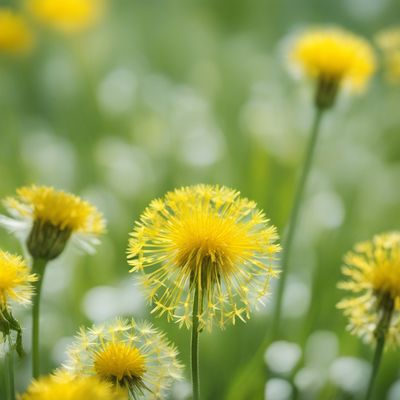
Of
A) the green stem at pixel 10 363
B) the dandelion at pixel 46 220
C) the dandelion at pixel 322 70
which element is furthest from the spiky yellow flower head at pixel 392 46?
the green stem at pixel 10 363

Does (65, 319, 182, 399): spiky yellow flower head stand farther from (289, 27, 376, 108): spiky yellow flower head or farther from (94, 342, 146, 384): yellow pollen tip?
(289, 27, 376, 108): spiky yellow flower head

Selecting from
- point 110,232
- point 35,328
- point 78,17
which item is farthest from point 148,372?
point 78,17

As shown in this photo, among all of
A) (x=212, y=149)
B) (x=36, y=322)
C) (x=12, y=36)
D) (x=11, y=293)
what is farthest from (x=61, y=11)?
(x=11, y=293)

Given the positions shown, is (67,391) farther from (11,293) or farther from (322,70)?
(322,70)

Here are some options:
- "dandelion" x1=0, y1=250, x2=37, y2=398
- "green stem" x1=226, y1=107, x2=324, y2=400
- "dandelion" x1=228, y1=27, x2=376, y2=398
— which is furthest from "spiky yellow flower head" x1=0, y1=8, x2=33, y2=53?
"dandelion" x1=0, y1=250, x2=37, y2=398

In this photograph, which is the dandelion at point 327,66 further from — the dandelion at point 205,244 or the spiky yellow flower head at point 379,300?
the dandelion at point 205,244

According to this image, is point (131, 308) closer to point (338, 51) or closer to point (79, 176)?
point (338, 51)
